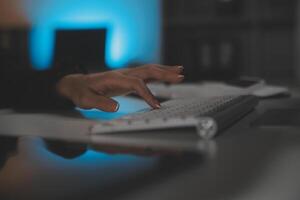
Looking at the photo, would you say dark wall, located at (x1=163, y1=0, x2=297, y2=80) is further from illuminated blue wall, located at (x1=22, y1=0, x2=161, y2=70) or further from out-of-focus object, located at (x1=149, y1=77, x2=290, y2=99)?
out-of-focus object, located at (x1=149, y1=77, x2=290, y2=99)

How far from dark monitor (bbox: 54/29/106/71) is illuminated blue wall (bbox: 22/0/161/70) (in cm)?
8

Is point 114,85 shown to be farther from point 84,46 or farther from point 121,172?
point 84,46

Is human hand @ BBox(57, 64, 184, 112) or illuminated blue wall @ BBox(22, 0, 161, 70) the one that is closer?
human hand @ BBox(57, 64, 184, 112)

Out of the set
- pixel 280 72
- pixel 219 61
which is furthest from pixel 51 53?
pixel 280 72

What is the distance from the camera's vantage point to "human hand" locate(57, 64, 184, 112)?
648 millimetres

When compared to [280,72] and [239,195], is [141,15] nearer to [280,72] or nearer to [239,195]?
[280,72]

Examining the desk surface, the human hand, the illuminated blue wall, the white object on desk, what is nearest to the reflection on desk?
the desk surface

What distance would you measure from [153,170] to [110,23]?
3.34 m

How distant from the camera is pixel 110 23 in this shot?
3596mm

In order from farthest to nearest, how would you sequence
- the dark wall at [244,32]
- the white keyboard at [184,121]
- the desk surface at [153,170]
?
the dark wall at [244,32]
the white keyboard at [184,121]
the desk surface at [153,170]

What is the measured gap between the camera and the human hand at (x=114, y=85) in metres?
0.65

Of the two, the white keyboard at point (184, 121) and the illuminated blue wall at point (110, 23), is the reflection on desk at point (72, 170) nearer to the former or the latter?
the white keyboard at point (184, 121)

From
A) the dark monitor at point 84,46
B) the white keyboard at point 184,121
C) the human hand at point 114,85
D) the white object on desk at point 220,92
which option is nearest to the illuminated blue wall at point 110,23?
the dark monitor at point 84,46

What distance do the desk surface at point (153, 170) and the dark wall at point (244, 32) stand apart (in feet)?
8.27
